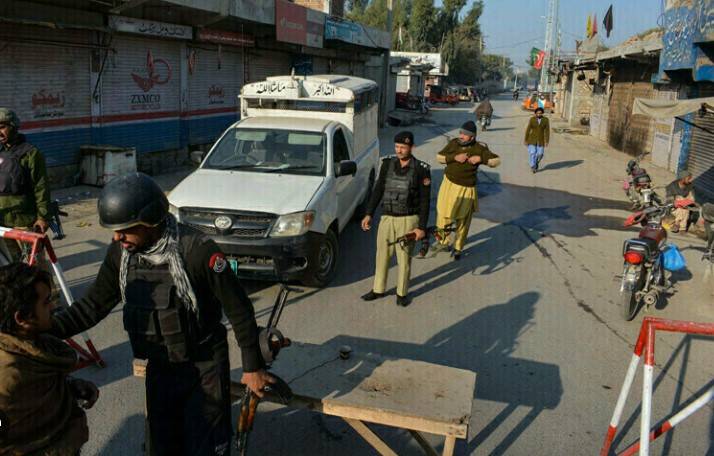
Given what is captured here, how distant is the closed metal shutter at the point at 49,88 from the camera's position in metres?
10.9

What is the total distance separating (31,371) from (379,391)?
1796mm

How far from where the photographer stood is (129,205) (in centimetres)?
252

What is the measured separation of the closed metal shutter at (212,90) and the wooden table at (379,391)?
14.0 metres

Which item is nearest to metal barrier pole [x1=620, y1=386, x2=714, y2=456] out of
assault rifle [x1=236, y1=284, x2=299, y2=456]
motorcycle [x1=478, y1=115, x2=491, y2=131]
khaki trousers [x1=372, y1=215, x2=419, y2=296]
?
assault rifle [x1=236, y1=284, x2=299, y2=456]

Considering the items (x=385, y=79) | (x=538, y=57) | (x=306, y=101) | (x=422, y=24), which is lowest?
(x=306, y=101)

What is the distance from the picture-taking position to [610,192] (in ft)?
48.1

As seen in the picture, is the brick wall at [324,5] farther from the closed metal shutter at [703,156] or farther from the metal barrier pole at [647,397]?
the metal barrier pole at [647,397]

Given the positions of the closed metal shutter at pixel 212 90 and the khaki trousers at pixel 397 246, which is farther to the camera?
the closed metal shutter at pixel 212 90

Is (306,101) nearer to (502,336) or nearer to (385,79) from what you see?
(502,336)

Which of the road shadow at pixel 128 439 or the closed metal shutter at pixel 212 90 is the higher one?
the closed metal shutter at pixel 212 90

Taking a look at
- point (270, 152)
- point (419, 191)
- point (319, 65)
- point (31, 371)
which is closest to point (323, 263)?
point (419, 191)

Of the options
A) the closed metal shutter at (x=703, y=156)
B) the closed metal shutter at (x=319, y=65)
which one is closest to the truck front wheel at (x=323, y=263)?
the closed metal shutter at (x=703, y=156)

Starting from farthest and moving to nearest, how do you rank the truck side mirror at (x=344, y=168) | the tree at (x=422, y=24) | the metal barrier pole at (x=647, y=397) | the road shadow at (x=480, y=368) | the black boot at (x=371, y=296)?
the tree at (x=422, y=24)
the truck side mirror at (x=344, y=168)
the black boot at (x=371, y=296)
the road shadow at (x=480, y=368)
the metal barrier pole at (x=647, y=397)

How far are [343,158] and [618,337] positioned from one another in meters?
4.05
